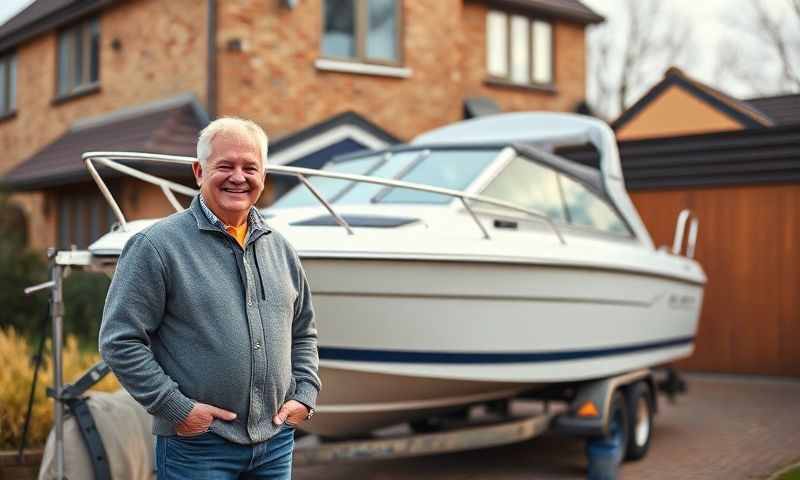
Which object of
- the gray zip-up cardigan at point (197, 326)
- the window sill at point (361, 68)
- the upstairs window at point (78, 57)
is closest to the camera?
the gray zip-up cardigan at point (197, 326)

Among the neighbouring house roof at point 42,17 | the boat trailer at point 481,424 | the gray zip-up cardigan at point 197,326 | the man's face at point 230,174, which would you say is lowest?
the boat trailer at point 481,424

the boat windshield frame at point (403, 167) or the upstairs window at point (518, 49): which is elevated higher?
the upstairs window at point (518, 49)

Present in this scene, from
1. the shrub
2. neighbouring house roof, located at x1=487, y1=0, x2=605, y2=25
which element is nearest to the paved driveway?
the shrub

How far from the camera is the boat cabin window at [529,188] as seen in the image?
A: 6.37 meters

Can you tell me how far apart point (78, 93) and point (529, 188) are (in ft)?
35.5

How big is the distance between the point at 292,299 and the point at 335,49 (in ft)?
35.8

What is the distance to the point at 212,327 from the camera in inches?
110

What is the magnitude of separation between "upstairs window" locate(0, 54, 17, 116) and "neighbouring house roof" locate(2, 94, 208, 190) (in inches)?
137

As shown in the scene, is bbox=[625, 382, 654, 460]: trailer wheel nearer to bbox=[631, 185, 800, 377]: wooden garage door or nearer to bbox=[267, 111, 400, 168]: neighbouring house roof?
bbox=[631, 185, 800, 377]: wooden garage door

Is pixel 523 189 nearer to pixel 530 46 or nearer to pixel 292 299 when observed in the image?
pixel 292 299

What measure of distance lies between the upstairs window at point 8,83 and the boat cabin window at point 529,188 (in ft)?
46.2

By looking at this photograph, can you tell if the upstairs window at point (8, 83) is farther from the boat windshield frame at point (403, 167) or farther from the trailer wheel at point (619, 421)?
the trailer wheel at point (619, 421)

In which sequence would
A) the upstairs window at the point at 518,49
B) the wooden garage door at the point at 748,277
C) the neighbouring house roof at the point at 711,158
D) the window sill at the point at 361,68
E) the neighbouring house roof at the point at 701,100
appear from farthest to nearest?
the upstairs window at the point at 518,49
the neighbouring house roof at the point at 701,100
the window sill at the point at 361,68
the wooden garage door at the point at 748,277
the neighbouring house roof at the point at 711,158

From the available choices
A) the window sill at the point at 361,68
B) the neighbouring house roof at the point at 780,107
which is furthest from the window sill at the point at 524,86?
the neighbouring house roof at the point at 780,107
